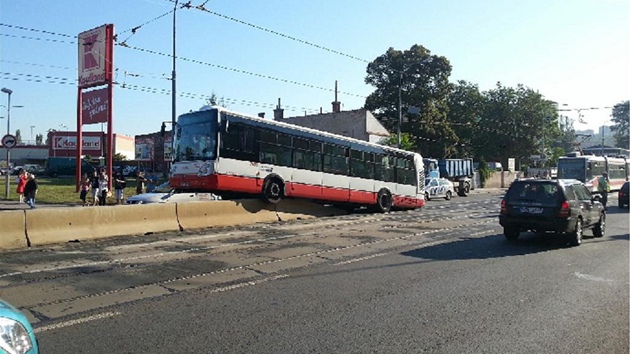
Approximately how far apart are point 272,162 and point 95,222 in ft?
21.2

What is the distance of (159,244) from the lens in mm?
11867

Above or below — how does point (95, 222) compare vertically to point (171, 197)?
below

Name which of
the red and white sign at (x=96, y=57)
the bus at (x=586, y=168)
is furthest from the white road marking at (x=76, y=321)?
the bus at (x=586, y=168)

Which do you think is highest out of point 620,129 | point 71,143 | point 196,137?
point 620,129

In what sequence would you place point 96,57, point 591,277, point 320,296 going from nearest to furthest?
point 320,296, point 591,277, point 96,57

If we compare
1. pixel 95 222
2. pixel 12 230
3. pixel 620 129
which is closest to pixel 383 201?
pixel 95 222

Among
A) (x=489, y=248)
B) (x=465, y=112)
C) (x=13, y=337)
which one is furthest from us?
(x=465, y=112)

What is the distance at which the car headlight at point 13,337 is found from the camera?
9.06ft

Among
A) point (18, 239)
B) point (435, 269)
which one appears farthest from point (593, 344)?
point (18, 239)

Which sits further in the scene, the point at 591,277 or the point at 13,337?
the point at 591,277

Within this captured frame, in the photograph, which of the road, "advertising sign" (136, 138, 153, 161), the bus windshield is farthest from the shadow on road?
"advertising sign" (136, 138, 153, 161)

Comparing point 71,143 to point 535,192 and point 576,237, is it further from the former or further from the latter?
point 576,237

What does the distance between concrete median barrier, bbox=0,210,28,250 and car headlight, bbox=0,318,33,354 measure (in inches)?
355

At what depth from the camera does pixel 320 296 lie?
7051 millimetres
